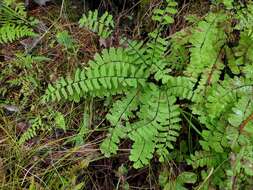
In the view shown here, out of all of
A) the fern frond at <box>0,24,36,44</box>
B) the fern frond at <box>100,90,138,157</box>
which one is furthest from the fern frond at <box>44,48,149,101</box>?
the fern frond at <box>0,24,36,44</box>

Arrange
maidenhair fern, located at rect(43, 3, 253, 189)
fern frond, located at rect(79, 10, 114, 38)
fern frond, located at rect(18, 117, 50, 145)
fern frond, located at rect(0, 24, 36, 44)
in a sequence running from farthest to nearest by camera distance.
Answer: fern frond, located at rect(0, 24, 36, 44)
fern frond, located at rect(18, 117, 50, 145)
fern frond, located at rect(79, 10, 114, 38)
maidenhair fern, located at rect(43, 3, 253, 189)

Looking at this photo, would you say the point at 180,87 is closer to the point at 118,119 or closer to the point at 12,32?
the point at 118,119

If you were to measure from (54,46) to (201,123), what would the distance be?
155 cm

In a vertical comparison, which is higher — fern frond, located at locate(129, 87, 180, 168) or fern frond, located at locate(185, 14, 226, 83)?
fern frond, located at locate(185, 14, 226, 83)

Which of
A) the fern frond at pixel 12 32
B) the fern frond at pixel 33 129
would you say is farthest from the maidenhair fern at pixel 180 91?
the fern frond at pixel 12 32

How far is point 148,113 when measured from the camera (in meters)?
3.25

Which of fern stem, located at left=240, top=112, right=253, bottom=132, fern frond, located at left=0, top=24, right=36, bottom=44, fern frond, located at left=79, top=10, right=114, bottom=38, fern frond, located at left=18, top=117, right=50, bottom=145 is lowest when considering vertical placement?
fern frond, located at left=18, top=117, right=50, bottom=145

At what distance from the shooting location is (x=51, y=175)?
3455 mm

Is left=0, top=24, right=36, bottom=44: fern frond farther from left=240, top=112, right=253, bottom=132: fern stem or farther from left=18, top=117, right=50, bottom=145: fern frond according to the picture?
left=240, top=112, right=253, bottom=132: fern stem

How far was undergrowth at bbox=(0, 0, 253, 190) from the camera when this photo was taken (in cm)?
312

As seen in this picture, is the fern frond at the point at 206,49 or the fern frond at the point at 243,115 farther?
the fern frond at the point at 206,49

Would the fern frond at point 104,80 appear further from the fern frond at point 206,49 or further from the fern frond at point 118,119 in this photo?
the fern frond at point 206,49

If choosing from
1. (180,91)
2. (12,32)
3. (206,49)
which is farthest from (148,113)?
(12,32)

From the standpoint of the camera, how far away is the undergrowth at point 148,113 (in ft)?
10.3
